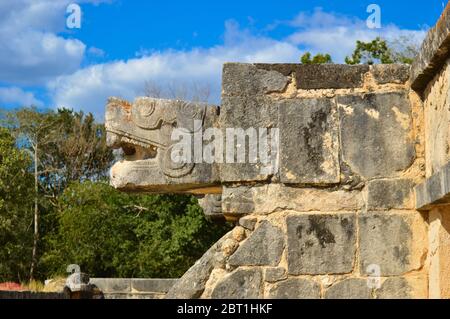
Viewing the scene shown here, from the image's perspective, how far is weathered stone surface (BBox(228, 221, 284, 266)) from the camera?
4914mm

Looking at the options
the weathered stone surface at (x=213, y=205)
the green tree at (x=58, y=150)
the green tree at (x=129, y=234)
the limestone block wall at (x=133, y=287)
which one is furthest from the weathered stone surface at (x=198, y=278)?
the green tree at (x=58, y=150)

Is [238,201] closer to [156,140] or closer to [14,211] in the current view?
[156,140]

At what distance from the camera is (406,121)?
5.00m

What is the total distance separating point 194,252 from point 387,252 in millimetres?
15881

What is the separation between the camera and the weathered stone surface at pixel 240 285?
16.1 feet

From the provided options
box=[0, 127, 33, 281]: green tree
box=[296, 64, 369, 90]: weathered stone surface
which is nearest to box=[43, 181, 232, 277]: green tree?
box=[0, 127, 33, 281]: green tree

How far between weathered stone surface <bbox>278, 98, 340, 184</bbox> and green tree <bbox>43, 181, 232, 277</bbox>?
14950 millimetres

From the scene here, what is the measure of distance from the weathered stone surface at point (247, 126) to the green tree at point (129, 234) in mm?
14856

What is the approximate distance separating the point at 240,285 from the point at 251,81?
136 centimetres

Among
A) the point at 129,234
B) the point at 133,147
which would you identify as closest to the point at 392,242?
the point at 133,147

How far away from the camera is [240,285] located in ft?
16.1
